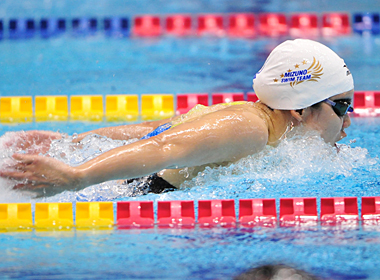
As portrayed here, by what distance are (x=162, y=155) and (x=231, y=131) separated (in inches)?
11.7

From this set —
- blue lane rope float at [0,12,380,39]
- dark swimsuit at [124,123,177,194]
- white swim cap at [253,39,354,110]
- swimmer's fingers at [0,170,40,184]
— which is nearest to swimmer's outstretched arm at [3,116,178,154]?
dark swimsuit at [124,123,177,194]

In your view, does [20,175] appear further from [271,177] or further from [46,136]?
[271,177]

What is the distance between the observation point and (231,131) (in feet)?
7.48

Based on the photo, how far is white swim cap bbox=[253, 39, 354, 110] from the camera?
247cm

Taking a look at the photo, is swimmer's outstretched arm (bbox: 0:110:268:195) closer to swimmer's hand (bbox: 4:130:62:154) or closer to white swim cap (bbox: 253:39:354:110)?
white swim cap (bbox: 253:39:354:110)

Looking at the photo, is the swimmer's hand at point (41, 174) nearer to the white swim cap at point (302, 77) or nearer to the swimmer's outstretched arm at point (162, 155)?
the swimmer's outstretched arm at point (162, 155)

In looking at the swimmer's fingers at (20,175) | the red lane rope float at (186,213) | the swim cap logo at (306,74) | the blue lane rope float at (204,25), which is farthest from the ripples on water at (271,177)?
the blue lane rope float at (204,25)

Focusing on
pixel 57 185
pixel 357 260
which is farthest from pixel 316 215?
pixel 57 185

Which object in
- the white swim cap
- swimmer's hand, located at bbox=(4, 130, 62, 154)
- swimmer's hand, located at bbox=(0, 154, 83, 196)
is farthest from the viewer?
swimmer's hand, located at bbox=(4, 130, 62, 154)

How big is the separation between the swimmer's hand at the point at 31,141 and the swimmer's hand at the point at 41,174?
28.7 inches

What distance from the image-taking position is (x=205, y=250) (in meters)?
2.18

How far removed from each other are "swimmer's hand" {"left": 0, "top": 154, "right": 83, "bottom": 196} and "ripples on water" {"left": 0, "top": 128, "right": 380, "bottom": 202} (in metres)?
0.47

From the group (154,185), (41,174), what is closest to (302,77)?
(154,185)

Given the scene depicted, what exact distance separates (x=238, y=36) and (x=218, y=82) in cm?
158
